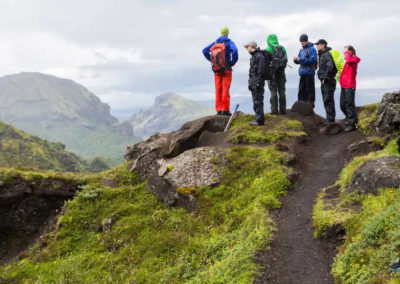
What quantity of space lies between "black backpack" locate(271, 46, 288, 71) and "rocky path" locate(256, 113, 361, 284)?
6102 mm

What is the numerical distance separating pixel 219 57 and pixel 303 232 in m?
13.4

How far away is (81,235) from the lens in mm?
15688

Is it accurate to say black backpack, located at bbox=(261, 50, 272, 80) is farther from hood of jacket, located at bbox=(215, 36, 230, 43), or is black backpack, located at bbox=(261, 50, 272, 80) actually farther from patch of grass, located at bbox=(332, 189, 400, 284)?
patch of grass, located at bbox=(332, 189, 400, 284)

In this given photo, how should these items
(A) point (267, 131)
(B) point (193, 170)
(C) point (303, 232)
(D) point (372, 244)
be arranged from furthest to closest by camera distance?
(A) point (267, 131) → (B) point (193, 170) → (C) point (303, 232) → (D) point (372, 244)

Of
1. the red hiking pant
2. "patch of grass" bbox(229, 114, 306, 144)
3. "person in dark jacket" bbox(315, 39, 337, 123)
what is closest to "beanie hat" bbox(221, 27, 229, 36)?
the red hiking pant

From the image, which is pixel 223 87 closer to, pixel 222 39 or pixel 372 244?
pixel 222 39

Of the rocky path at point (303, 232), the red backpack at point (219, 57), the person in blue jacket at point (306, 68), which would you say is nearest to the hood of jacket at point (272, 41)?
the person in blue jacket at point (306, 68)

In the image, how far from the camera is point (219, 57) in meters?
21.9

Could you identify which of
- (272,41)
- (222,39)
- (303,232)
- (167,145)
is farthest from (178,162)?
(272,41)

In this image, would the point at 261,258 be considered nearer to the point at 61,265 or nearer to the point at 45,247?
the point at 61,265

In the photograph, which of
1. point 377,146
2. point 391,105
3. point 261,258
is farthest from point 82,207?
point 391,105

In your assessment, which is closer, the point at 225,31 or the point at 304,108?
Result: the point at 225,31

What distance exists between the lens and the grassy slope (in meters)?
11.7

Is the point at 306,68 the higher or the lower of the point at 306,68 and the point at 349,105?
the higher
